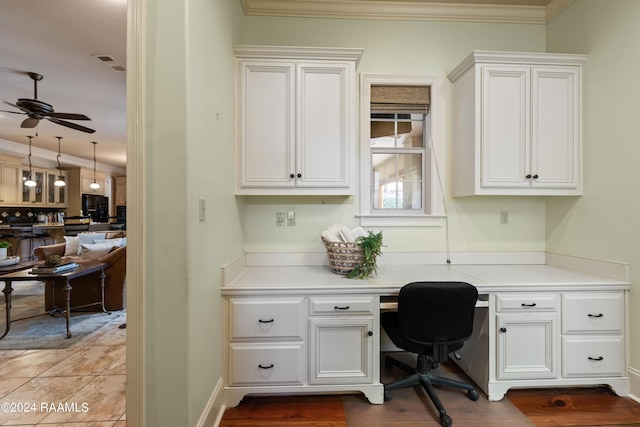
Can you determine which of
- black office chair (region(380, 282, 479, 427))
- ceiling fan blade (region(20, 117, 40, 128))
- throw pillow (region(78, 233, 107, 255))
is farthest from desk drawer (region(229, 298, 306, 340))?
throw pillow (region(78, 233, 107, 255))

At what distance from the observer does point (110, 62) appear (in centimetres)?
314

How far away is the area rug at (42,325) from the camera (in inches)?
110

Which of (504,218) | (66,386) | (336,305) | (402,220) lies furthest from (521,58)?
(66,386)

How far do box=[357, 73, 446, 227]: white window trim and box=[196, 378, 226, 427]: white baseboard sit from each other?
5.22ft

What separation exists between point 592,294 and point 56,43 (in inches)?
195

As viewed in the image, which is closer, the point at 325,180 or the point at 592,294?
the point at 592,294

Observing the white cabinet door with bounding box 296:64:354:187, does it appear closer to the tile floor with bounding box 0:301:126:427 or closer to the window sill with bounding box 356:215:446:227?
the window sill with bounding box 356:215:446:227

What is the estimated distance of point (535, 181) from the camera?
2.23 metres

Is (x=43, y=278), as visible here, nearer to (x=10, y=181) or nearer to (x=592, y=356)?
(x=592, y=356)

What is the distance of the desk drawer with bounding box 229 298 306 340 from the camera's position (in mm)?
1841

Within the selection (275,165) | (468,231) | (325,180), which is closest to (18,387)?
(275,165)

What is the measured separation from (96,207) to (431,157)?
31.9ft

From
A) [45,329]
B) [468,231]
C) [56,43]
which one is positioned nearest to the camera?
[468,231]

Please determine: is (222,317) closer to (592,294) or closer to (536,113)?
(592,294)
